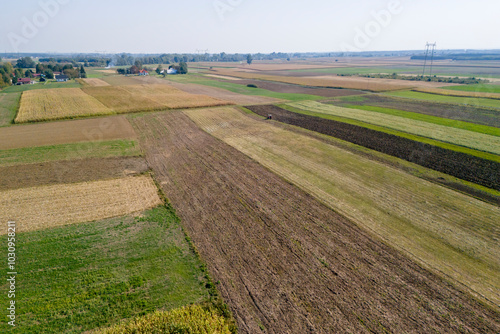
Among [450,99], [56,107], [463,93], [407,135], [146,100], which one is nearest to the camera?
[407,135]

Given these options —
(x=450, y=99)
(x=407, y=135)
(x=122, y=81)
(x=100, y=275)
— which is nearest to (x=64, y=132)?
(x=100, y=275)

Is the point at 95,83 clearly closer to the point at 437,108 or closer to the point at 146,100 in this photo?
the point at 146,100

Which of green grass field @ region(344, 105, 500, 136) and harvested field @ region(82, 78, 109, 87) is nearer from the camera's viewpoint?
green grass field @ region(344, 105, 500, 136)

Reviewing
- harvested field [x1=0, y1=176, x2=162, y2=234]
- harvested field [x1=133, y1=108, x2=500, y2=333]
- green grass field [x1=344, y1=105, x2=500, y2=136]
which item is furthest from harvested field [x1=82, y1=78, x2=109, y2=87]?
harvested field [x1=133, y1=108, x2=500, y2=333]

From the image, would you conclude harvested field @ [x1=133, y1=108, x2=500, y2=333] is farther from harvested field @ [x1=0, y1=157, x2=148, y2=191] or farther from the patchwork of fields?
harvested field @ [x1=0, y1=157, x2=148, y2=191]

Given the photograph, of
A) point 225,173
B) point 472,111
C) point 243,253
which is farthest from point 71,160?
point 472,111

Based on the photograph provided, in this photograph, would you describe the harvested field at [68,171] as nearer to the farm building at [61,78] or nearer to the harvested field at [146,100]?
the harvested field at [146,100]
